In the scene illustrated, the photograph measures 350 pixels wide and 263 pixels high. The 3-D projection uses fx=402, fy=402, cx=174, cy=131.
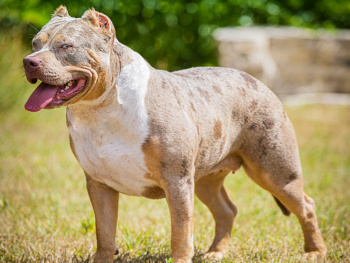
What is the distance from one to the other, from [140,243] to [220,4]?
779cm

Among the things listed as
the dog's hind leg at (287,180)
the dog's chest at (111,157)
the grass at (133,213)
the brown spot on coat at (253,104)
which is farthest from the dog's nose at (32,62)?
the dog's hind leg at (287,180)

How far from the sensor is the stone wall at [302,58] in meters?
9.27

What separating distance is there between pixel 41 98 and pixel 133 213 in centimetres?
234

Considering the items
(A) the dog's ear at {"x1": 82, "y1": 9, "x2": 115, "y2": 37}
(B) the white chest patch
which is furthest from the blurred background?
(A) the dog's ear at {"x1": 82, "y1": 9, "x2": 115, "y2": 37}

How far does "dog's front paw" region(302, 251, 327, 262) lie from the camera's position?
3.27 meters

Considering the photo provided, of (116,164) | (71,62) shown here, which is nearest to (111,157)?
(116,164)

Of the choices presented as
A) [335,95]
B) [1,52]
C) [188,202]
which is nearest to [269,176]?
[188,202]

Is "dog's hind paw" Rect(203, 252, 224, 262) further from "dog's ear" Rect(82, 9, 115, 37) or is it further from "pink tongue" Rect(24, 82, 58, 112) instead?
"dog's ear" Rect(82, 9, 115, 37)

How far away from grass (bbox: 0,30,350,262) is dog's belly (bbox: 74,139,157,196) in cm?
57

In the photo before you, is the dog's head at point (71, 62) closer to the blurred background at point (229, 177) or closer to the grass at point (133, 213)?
the grass at point (133, 213)

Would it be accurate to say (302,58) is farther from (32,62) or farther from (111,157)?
(32,62)

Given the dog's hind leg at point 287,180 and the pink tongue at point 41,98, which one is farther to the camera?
the dog's hind leg at point 287,180

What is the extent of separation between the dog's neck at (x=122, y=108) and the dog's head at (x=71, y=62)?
0.08m

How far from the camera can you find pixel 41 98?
2.32m
